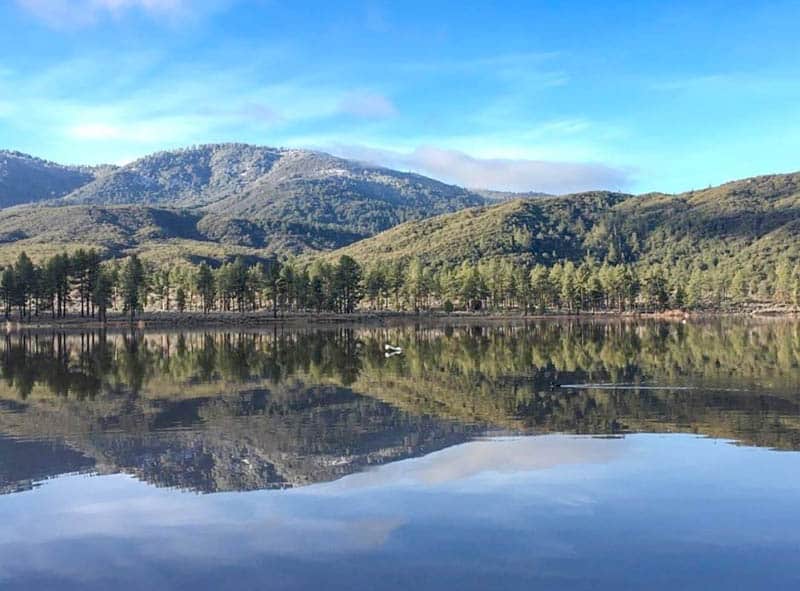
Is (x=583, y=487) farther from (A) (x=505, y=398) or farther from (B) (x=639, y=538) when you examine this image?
(A) (x=505, y=398)

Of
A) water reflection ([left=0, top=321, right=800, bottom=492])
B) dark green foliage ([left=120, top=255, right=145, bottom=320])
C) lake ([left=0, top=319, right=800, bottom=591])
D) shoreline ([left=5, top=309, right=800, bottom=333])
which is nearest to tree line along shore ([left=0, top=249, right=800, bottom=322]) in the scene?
dark green foliage ([left=120, top=255, right=145, bottom=320])

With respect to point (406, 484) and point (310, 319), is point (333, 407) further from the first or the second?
point (310, 319)

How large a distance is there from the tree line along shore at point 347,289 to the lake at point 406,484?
100m

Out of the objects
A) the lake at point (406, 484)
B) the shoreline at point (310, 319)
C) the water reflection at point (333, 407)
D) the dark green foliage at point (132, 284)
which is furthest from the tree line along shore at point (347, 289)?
the lake at point (406, 484)

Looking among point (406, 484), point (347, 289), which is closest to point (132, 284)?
point (347, 289)

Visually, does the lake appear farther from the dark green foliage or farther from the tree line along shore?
the tree line along shore

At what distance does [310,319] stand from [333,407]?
109605 millimetres

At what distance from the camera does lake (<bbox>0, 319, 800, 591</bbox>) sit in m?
13.2

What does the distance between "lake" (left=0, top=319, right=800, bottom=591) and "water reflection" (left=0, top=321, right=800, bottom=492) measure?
18 cm

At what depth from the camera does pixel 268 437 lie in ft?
83.7

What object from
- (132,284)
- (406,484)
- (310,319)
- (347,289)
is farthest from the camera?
(347,289)

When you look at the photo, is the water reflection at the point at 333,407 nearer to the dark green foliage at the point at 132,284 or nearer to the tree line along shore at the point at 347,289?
the dark green foliage at the point at 132,284

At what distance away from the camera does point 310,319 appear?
462ft

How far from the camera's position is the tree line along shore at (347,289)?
131250 mm
